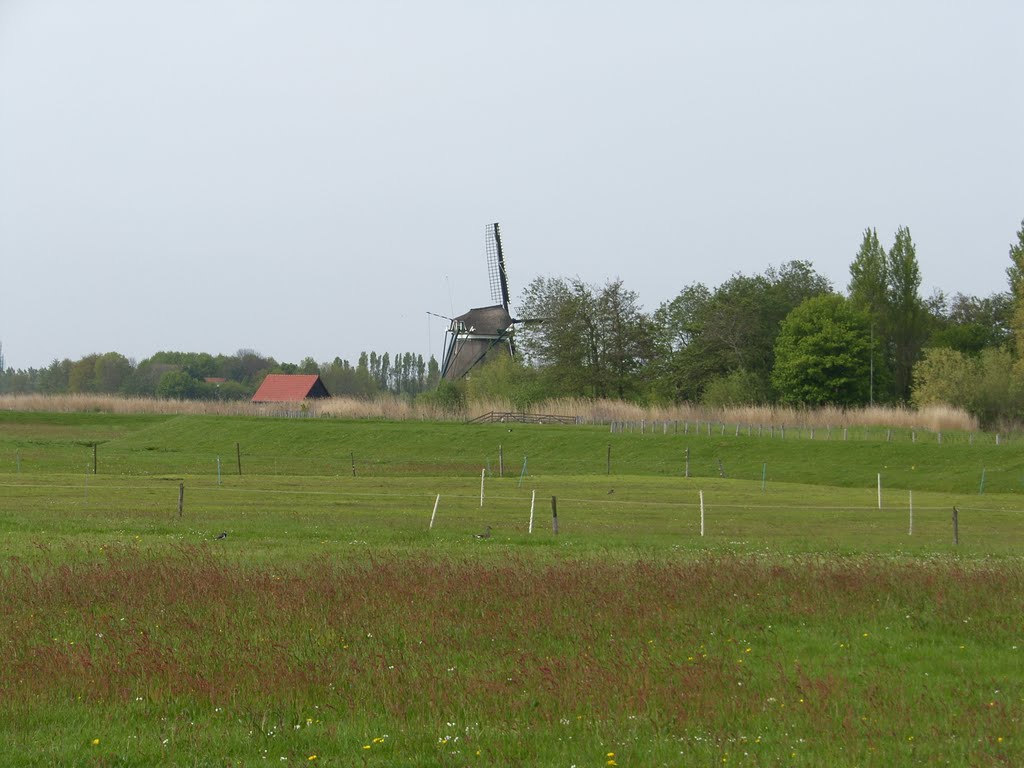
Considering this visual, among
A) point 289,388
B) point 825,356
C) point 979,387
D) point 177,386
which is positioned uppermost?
point 825,356

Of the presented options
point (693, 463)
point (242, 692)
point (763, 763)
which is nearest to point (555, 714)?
point (763, 763)

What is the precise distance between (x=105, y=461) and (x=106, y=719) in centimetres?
4972

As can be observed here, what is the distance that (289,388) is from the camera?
120 m

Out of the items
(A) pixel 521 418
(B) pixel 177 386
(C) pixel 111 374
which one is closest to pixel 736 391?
(A) pixel 521 418

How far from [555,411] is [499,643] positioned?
210 feet

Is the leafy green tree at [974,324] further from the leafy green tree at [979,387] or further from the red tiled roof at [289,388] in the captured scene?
the red tiled roof at [289,388]

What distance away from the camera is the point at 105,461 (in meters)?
56.0

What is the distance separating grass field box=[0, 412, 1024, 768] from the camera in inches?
350

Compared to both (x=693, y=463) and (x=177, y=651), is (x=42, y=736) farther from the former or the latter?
(x=693, y=463)

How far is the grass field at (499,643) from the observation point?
890 centimetres

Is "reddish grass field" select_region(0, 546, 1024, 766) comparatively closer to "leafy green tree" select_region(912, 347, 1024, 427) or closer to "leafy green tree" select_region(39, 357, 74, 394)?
"leafy green tree" select_region(912, 347, 1024, 427)

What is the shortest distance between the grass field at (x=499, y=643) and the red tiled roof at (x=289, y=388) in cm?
9059

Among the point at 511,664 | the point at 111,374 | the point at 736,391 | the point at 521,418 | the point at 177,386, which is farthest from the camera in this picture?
the point at 111,374

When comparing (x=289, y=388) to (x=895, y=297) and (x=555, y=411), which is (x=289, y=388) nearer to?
(x=555, y=411)
